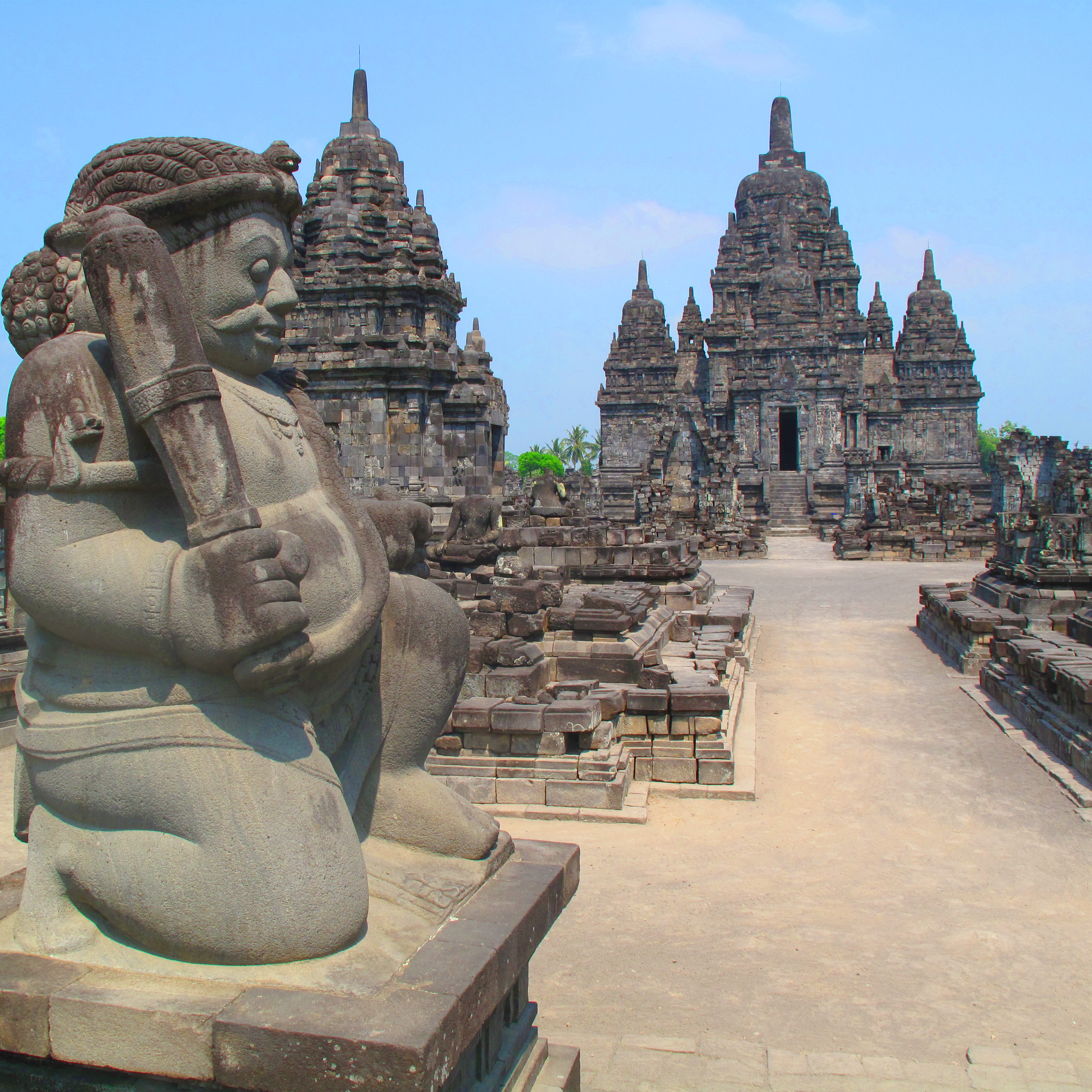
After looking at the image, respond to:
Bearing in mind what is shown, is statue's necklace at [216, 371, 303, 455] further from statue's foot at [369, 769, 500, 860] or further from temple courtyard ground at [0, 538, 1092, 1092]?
temple courtyard ground at [0, 538, 1092, 1092]

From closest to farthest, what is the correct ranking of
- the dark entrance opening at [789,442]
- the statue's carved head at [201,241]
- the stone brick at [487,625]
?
1. the statue's carved head at [201,241]
2. the stone brick at [487,625]
3. the dark entrance opening at [789,442]

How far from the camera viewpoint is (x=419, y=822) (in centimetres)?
262

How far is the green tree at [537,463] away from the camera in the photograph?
66.2 m

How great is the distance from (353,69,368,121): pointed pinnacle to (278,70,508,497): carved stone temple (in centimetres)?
97

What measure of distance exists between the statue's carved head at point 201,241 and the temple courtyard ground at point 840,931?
8.07ft

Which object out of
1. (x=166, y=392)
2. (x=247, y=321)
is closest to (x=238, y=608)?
(x=166, y=392)

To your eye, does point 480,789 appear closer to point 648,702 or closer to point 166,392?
point 648,702

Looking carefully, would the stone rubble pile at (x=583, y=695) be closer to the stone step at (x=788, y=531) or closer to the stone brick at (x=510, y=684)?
the stone brick at (x=510, y=684)

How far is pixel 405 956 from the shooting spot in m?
2.19

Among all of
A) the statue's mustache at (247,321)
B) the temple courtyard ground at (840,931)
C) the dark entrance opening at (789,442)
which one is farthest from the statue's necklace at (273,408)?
the dark entrance opening at (789,442)

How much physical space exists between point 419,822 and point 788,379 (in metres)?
37.9

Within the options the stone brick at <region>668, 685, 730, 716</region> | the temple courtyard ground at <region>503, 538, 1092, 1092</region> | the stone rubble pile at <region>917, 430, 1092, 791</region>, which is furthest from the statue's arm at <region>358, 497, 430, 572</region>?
the stone rubble pile at <region>917, 430, 1092, 791</region>

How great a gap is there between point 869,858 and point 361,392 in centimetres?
1380

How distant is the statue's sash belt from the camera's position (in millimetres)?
2109
